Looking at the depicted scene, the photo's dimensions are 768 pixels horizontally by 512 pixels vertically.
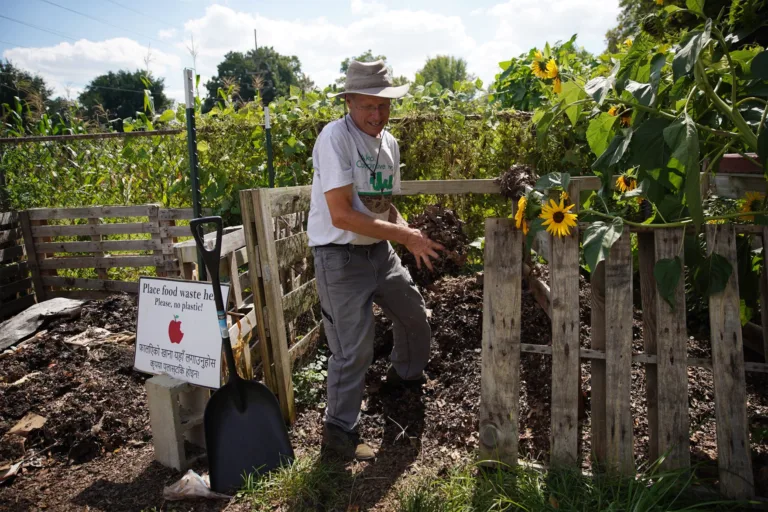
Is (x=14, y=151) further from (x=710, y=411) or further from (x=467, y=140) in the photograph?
(x=710, y=411)

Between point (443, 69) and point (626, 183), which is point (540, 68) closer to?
point (626, 183)

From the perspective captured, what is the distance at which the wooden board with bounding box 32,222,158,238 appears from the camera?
6.47m

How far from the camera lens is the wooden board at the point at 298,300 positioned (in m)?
3.72

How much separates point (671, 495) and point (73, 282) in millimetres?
6647

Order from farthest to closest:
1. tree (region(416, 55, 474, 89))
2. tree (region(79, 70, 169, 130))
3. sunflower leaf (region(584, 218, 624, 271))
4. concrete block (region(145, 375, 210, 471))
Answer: tree (region(416, 55, 474, 89)) → tree (region(79, 70, 169, 130)) → concrete block (region(145, 375, 210, 471)) → sunflower leaf (region(584, 218, 624, 271))

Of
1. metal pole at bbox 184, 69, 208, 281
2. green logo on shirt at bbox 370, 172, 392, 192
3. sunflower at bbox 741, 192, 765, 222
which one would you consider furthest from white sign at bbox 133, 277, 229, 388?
sunflower at bbox 741, 192, 765, 222

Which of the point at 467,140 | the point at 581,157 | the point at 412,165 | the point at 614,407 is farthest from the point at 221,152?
the point at 614,407

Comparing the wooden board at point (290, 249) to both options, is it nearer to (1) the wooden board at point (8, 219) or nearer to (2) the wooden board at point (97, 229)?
(2) the wooden board at point (97, 229)

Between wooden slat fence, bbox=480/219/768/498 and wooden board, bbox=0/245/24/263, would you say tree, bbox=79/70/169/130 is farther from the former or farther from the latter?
wooden slat fence, bbox=480/219/768/498

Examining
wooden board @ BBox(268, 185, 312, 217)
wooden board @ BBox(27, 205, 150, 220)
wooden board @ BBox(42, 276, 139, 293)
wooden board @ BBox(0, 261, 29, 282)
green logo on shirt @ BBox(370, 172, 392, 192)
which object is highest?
green logo on shirt @ BBox(370, 172, 392, 192)

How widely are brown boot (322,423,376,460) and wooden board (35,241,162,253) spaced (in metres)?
4.22

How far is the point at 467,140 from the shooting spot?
19.6 feet

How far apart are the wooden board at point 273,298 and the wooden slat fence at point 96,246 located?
3.27m

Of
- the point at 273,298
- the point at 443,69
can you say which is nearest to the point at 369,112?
the point at 273,298
